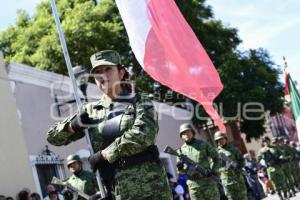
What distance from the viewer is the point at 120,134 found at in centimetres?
443

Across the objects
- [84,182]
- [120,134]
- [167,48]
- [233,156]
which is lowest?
[233,156]

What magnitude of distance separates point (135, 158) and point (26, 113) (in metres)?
10.4

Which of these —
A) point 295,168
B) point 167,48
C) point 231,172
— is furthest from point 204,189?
point 295,168

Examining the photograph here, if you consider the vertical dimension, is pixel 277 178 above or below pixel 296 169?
above

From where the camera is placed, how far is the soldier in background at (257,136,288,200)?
16281 mm

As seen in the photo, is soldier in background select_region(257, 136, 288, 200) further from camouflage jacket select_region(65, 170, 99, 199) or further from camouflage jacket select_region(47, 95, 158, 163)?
camouflage jacket select_region(47, 95, 158, 163)

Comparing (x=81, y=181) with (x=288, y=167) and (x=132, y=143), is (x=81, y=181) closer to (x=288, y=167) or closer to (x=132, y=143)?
(x=132, y=143)

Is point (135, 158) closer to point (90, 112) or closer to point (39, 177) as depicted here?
point (90, 112)

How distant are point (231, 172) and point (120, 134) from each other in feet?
25.5

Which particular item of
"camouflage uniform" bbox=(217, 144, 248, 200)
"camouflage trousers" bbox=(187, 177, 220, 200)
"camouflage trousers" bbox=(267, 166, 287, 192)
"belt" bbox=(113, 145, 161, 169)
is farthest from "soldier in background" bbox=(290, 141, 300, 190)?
"belt" bbox=(113, 145, 161, 169)

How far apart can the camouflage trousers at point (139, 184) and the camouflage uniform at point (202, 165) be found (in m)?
4.87

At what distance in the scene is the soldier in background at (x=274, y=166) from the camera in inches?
641

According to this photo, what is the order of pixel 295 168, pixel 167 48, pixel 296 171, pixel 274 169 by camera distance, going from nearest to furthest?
pixel 167 48
pixel 274 169
pixel 295 168
pixel 296 171

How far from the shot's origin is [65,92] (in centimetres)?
1714
